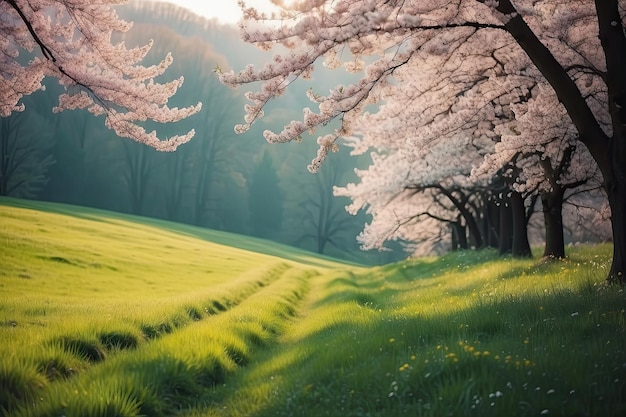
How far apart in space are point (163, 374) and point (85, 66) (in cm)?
807

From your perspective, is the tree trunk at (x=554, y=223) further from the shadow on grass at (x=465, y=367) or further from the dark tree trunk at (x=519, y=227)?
the shadow on grass at (x=465, y=367)

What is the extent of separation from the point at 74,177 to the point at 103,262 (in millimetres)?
47310

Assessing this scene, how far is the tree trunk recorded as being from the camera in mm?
17000

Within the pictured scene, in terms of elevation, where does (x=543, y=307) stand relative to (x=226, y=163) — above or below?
below

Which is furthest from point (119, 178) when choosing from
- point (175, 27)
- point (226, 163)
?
point (175, 27)

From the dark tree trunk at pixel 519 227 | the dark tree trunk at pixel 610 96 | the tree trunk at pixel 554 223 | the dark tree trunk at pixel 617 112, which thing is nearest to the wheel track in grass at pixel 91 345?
the dark tree trunk at pixel 617 112

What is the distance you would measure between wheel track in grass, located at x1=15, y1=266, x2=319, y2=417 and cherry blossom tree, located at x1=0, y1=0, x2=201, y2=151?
201 inches

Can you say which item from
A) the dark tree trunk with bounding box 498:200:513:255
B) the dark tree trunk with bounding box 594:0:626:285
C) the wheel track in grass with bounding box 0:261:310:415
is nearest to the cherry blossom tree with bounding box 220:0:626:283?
the dark tree trunk with bounding box 594:0:626:285

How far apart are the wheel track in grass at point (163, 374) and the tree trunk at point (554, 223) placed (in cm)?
1162

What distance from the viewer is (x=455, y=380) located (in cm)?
492

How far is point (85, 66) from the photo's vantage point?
1123 centimetres

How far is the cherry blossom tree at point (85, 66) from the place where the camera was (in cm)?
1068

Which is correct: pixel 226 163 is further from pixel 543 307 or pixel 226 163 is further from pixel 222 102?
pixel 543 307

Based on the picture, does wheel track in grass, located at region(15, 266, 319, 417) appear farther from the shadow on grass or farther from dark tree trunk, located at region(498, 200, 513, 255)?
dark tree trunk, located at region(498, 200, 513, 255)
